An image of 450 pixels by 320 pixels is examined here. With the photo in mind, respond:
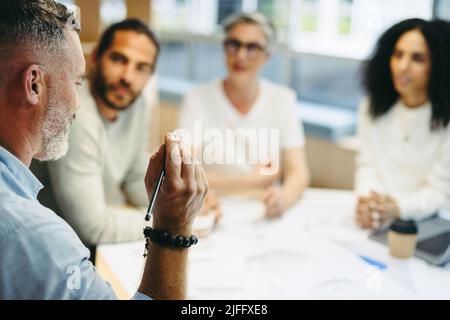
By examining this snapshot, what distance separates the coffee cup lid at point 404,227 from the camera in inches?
54.4

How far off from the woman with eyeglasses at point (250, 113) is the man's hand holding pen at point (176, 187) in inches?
39.1

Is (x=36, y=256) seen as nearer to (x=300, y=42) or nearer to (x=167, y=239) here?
(x=167, y=239)

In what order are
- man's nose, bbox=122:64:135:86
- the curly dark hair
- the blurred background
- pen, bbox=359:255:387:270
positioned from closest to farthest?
1. pen, bbox=359:255:387:270
2. the curly dark hair
3. man's nose, bbox=122:64:135:86
4. the blurred background

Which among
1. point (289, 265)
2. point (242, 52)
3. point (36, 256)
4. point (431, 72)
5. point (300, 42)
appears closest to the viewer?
point (36, 256)

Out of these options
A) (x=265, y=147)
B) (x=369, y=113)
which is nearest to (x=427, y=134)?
(x=369, y=113)

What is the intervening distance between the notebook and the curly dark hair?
1.13ft

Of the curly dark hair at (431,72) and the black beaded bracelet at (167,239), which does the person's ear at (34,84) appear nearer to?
the black beaded bracelet at (167,239)

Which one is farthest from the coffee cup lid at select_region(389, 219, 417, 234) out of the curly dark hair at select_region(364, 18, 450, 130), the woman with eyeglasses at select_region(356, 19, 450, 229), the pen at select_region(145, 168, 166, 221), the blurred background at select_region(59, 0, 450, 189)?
the pen at select_region(145, 168, 166, 221)

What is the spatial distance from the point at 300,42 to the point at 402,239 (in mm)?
2051

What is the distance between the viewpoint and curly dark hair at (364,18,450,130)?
1.50 meters

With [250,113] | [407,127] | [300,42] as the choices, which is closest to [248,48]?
[250,113]

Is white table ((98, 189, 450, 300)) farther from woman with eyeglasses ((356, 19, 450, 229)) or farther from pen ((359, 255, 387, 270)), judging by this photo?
woman with eyeglasses ((356, 19, 450, 229))

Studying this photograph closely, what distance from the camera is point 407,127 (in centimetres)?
176

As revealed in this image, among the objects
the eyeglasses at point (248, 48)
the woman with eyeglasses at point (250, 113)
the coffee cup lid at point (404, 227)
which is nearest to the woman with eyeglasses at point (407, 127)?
the coffee cup lid at point (404, 227)
